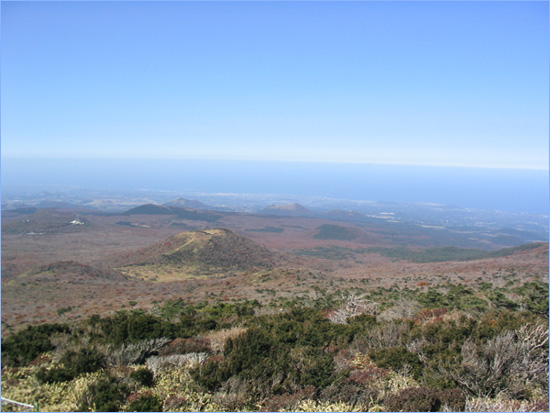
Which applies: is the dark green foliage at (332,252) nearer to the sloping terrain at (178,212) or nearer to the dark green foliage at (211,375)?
the sloping terrain at (178,212)

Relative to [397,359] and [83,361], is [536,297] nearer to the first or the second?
[397,359]

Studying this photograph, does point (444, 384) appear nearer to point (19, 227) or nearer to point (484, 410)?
point (484, 410)

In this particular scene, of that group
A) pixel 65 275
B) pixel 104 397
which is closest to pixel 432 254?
pixel 65 275

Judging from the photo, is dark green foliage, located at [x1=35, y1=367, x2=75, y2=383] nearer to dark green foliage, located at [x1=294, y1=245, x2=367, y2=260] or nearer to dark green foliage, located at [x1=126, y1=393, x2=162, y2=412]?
dark green foliage, located at [x1=126, y1=393, x2=162, y2=412]

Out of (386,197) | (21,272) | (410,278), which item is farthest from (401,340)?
(386,197)

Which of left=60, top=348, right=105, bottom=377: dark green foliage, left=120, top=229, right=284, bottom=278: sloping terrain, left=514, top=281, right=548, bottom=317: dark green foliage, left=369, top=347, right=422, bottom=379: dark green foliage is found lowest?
left=120, top=229, right=284, bottom=278: sloping terrain

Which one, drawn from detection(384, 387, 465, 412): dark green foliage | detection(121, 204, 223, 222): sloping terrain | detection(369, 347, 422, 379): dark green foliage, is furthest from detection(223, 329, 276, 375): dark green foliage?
detection(121, 204, 223, 222): sloping terrain

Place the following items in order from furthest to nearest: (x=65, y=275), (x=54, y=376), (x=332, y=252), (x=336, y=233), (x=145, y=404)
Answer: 1. (x=336, y=233)
2. (x=332, y=252)
3. (x=65, y=275)
4. (x=54, y=376)
5. (x=145, y=404)
